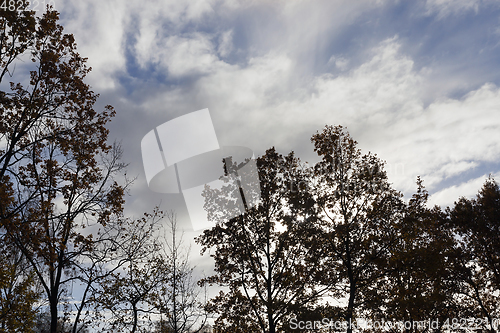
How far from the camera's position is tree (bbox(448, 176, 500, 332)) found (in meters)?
20.9

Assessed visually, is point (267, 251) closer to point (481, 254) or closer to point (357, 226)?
point (357, 226)

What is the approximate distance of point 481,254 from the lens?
70.6ft

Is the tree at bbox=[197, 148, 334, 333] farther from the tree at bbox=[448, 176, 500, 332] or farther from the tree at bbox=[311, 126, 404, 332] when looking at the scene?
the tree at bbox=[448, 176, 500, 332]

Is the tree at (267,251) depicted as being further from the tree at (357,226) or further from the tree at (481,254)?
the tree at (481,254)

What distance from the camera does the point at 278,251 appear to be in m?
16.5

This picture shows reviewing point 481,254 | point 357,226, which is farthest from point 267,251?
point 481,254

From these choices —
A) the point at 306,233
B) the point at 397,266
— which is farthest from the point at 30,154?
the point at 397,266

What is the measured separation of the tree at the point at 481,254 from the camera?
2088 cm

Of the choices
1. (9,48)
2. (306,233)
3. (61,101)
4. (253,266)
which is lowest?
(253,266)

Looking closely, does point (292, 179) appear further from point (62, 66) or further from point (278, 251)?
point (62, 66)

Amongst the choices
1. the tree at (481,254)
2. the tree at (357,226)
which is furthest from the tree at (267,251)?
the tree at (481,254)

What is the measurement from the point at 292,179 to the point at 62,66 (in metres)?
11.9

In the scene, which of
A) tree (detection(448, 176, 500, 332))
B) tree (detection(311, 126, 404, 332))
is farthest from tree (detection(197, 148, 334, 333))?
tree (detection(448, 176, 500, 332))

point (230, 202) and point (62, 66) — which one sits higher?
point (62, 66)
